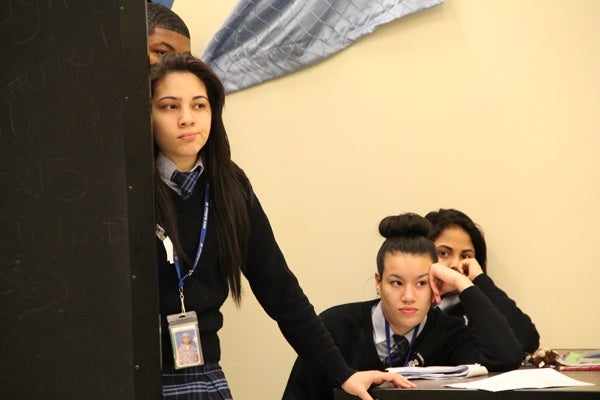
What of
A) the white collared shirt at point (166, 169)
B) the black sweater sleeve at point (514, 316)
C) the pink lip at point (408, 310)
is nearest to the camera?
the white collared shirt at point (166, 169)

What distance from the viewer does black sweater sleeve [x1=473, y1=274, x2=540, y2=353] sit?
302 centimetres

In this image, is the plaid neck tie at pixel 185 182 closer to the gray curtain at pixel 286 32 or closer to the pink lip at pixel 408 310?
the pink lip at pixel 408 310

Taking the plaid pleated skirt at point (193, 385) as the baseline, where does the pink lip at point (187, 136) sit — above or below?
above

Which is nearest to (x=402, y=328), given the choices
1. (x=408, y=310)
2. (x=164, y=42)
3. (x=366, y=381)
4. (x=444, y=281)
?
(x=408, y=310)

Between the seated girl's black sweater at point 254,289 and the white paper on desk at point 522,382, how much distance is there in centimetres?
33

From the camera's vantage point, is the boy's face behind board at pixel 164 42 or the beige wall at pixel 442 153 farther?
the beige wall at pixel 442 153

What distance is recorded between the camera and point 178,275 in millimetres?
2008

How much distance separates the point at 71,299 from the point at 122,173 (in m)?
0.26

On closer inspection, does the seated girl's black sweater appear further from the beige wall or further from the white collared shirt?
the beige wall

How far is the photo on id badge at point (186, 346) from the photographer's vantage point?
6.34 feet

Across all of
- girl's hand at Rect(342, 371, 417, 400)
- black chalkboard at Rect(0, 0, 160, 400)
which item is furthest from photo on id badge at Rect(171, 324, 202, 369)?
girl's hand at Rect(342, 371, 417, 400)

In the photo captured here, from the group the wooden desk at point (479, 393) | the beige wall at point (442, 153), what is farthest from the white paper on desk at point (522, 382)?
the beige wall at point (442, 153)

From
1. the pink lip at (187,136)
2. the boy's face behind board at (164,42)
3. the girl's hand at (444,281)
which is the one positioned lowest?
the girl's hand at (444,281)

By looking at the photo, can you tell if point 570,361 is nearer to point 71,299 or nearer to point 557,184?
point 557,184
